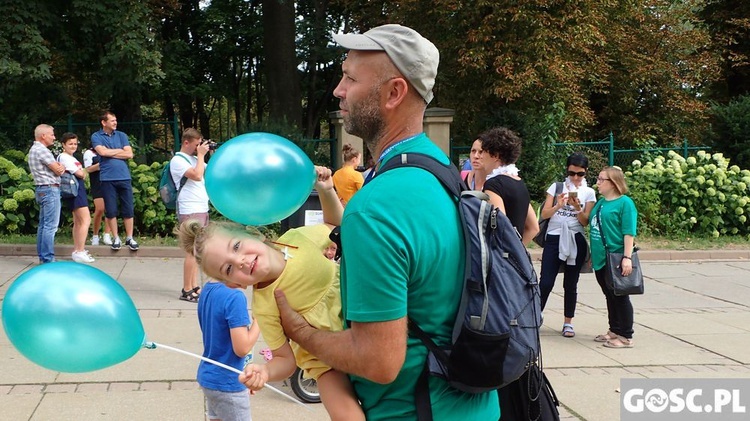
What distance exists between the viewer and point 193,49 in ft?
83.3

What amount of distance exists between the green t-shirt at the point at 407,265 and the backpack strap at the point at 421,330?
2 cm

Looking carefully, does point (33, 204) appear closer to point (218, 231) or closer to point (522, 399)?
point (218, 231)

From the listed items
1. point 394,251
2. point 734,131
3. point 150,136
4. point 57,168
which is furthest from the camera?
point 734,131

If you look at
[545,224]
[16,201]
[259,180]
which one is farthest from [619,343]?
[16,201]

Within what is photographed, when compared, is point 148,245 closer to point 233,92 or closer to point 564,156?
point 564,156

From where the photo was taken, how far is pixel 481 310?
1948mm

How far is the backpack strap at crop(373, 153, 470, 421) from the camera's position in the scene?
6.46 feet

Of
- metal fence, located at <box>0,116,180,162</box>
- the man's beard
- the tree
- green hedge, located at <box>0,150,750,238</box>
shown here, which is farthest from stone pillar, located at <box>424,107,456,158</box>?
the tree

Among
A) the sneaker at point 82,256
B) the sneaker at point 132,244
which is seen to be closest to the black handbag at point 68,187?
the sneaker at point 82,256

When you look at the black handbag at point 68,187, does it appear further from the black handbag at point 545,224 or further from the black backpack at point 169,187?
the black handbag at point 545,224

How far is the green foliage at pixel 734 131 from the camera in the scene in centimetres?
1783

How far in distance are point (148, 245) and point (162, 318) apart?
4.23 m

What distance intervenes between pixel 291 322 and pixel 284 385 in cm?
361

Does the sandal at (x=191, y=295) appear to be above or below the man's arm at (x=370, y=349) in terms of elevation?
below
